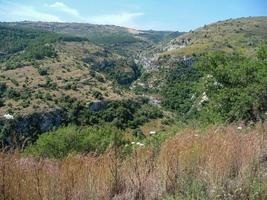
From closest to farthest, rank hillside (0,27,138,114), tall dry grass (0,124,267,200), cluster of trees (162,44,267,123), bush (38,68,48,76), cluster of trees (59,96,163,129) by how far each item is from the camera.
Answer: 1. tall dry grass (0,124,267,200)
2. cluster of trees (162,44,267,123)
3. cluster of trees (59,96,163,129)
4. hillside (0,27,138,114)
5. bush (38,68,48,76)

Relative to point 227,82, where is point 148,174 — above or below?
above

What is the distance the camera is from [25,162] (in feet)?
13.5

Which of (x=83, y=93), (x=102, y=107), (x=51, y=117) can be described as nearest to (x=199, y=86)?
(x=51, y=117)

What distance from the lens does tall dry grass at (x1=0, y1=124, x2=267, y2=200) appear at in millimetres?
3719

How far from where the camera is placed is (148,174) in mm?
4141

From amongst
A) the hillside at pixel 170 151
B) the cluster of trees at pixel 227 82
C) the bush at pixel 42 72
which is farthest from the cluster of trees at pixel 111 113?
the cluster of trees at pixel 227 82

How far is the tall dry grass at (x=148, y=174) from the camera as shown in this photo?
3.72 m

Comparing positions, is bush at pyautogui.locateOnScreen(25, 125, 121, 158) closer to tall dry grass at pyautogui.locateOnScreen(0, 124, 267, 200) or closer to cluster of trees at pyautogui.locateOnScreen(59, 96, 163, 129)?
tall dry grass at pyautogui.locateOnScreen(0, 124, 267, 200)

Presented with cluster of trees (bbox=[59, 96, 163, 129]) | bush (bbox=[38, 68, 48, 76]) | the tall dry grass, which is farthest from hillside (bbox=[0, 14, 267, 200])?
bush (bbox=[38, 68, 48, 76])

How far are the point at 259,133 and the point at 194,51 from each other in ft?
586

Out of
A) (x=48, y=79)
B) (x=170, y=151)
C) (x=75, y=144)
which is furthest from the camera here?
(x=48, y=79)

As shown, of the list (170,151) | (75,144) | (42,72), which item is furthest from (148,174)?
(42,72)

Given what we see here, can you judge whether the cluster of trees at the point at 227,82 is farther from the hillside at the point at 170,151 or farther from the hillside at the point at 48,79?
the hillside at the point at 48,79

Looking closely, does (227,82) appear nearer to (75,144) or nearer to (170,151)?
(75,144)
